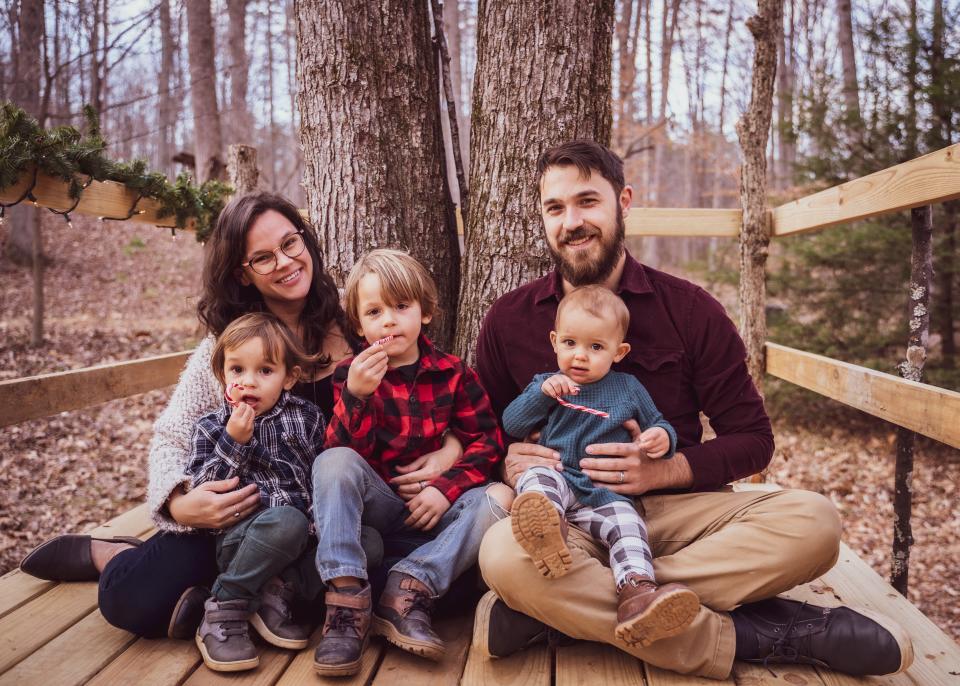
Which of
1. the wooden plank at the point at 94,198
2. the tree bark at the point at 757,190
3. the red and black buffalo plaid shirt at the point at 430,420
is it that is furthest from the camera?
the tree bark at the point at 757,190

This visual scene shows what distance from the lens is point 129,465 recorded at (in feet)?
19.1

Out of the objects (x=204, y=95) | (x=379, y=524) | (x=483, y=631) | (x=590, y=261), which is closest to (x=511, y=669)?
(x=483, y=631)

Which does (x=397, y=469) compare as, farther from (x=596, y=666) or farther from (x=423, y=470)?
(x=596, y=666)

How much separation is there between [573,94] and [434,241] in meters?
0.95

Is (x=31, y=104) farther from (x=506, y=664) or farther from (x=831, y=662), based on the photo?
(x=831, y=662)

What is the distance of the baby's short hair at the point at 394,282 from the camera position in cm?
244

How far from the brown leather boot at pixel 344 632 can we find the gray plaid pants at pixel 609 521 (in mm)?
621

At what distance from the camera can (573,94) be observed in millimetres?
3111

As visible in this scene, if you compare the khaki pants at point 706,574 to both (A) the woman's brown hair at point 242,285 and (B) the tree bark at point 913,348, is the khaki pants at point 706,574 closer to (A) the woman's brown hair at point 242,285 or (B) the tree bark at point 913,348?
(B) the tree bark at point 913,348

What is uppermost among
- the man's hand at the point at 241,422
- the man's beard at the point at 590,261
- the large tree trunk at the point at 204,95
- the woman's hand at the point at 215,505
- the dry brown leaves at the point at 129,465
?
the large tree trunk at the point at 204,95

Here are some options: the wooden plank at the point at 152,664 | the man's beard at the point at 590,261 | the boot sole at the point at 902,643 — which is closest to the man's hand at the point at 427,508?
the wooden plank at the point at 152,664

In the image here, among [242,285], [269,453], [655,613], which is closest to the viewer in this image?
[655,613]

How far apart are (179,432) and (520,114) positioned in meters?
1.97

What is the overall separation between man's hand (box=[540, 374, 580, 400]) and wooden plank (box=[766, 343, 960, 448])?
3.68 feet
